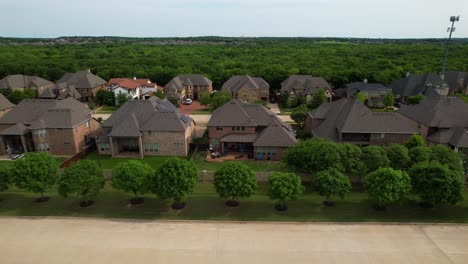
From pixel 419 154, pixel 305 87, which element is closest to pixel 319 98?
pixel 305 87

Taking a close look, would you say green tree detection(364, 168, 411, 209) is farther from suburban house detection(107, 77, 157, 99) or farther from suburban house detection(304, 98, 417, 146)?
suburban house detection(107, 77, 157, 99)

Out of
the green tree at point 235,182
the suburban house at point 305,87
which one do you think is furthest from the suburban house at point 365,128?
the suburban house at point 305,87

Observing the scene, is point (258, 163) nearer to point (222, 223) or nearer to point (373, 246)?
point (222, 223)

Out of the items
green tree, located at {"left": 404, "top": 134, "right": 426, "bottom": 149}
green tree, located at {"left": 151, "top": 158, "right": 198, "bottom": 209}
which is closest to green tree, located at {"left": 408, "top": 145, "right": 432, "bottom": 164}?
green tree, located at {"left": 404, "top": 134, "right": 426, "bottom": 149}

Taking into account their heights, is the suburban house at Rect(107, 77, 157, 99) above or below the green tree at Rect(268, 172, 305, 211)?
above

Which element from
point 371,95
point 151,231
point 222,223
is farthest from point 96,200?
point 371,95

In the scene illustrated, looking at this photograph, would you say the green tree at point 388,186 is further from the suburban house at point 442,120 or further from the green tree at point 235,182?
the suburban house at point 442,120
